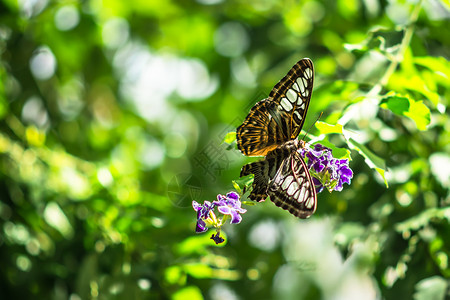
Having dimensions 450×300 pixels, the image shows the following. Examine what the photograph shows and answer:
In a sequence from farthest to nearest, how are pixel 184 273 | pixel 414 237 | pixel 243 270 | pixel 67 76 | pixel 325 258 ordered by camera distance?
pixel 67 76 → pixel 325 258 → pixel 243 270 → pixel 184 273 → pixel 414 237

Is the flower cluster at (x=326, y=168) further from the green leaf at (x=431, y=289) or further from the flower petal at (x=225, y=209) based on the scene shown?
the green leaf at (x=431, y=289)

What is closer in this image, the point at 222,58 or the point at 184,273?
the point at 184,273

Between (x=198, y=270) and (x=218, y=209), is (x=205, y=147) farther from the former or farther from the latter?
(x=198, y=270)

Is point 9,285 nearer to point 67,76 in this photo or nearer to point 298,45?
point 67,76

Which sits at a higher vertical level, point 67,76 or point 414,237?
point 414,237

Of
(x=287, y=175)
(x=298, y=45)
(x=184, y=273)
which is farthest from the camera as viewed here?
(x=298, y=45)

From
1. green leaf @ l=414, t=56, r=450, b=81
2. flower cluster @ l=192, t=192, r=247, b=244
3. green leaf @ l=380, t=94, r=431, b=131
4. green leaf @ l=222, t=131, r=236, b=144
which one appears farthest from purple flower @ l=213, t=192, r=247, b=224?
green leaf @ l=414, t=56, r=450, b=81

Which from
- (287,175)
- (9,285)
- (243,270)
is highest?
(287,175)

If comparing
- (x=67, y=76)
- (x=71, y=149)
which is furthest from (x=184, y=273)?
(x=67, y=76)
